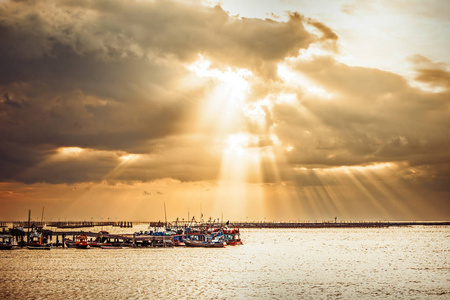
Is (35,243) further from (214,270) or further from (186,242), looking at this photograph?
(214,270)

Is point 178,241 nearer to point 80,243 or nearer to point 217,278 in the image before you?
point 80,243

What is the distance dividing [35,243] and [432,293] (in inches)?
3723

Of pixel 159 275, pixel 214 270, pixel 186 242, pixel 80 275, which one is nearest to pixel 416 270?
pixel 214 270

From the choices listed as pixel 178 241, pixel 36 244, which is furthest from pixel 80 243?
pixel 178 241

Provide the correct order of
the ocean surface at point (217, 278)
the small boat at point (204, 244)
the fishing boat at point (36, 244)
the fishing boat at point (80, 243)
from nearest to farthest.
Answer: the ocean surface at point (217, 278) < the fishing boat at point (36, 244) < the fishing boat at point (80, 243) < the small boat at point (204, 244)

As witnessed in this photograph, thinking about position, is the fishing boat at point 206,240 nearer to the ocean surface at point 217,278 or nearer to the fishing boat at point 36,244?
the ocean surface at point 217,278

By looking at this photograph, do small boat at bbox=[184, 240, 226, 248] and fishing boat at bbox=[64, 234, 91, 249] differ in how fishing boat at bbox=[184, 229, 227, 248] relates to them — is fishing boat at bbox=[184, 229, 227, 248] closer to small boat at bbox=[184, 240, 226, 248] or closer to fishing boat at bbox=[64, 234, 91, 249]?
small boat at bbox=[184, 240, 226, 248]

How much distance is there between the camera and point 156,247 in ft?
398

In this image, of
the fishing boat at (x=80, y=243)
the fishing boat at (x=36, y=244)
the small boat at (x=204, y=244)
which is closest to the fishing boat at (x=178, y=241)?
the small boat at (x=204, y=244)

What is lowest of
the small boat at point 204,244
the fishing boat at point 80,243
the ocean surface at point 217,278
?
the ocean surface at point 217,278

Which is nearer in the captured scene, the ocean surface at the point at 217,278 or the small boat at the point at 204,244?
the ocean surface at the point at 217,278

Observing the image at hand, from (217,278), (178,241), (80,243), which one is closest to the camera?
(217,278)

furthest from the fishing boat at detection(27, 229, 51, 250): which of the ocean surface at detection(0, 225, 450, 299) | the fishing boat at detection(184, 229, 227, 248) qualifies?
the fishing boat at detection(184, 229, 227, 248)

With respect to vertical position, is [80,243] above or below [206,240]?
above
